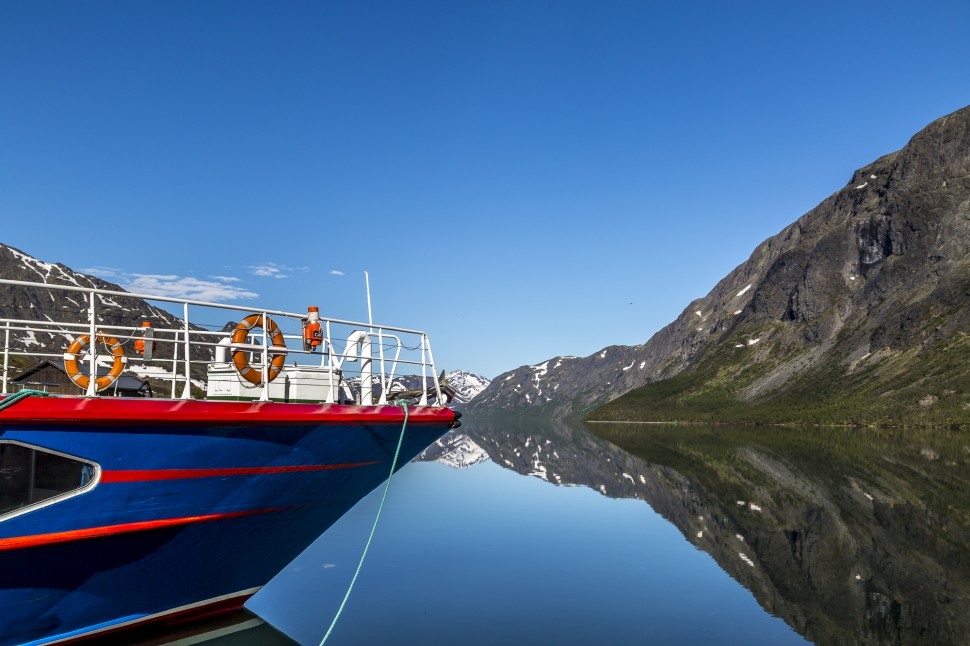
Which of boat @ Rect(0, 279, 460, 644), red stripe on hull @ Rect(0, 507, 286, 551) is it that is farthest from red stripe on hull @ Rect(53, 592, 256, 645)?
red stripe on hull @ Rect(0, 507, 286, 551)

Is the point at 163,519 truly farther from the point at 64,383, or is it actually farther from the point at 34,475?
the point at 64,383

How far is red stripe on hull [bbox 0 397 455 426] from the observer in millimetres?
10945

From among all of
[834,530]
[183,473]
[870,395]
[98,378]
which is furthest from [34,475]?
[870,395]

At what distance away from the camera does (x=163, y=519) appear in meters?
12.3

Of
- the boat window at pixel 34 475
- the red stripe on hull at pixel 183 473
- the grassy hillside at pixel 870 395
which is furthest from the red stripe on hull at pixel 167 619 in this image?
the grassy hillside at pixel 870 395

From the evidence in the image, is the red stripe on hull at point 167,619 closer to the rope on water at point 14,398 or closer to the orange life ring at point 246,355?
the rope on water at point 14,398

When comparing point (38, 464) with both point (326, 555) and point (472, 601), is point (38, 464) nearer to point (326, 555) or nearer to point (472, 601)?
point (472, 601)

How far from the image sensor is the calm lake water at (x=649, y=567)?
598 inches

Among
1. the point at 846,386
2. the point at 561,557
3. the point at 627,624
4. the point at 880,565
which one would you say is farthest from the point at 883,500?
the point at 846,386

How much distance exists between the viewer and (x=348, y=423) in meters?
14.1

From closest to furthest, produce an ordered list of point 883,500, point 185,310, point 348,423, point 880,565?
point 185,310
point 348,423
point 880,565
point 883,500

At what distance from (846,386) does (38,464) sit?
169m

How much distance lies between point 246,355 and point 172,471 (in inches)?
109

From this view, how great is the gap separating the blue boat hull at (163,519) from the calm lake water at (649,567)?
2.19m
